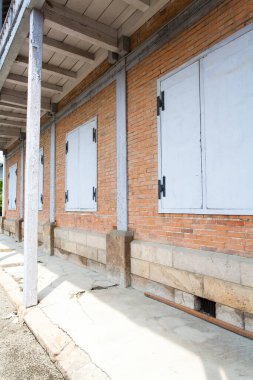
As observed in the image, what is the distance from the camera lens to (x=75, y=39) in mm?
5719

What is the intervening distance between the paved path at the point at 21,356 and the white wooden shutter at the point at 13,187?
9910 millimetres

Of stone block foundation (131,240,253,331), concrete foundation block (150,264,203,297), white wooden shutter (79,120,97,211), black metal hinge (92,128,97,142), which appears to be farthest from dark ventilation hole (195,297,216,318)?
black metal hinge (92,128,97,142)

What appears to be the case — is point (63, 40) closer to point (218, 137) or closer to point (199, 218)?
point (218, 137)

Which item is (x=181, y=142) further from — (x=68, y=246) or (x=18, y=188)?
(x=18, y=188)

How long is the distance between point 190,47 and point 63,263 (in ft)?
17.7

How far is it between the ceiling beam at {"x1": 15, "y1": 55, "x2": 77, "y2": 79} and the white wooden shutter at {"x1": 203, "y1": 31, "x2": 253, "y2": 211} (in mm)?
4052

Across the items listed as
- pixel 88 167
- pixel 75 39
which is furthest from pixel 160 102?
pixel 88 167

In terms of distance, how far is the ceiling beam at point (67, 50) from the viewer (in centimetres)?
565

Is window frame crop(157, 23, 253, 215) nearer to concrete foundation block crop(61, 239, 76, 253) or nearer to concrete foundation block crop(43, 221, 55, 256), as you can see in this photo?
concrete foundation block crop(61, 239, 76, 253)

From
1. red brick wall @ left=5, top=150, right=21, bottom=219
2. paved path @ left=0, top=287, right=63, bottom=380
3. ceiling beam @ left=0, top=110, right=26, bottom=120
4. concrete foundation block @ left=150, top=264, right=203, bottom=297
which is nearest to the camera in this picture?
paved path @ left=0, top=287, right=63, bottom=380

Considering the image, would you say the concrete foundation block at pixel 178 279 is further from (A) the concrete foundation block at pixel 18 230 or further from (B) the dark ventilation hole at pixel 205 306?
(A) the concrete foundation block at pixel 18 230

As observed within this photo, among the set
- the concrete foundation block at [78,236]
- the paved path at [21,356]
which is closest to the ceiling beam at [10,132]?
the concrete foundation block at [78,236]

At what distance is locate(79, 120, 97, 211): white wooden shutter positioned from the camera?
6480 mm

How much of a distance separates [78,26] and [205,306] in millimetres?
4796
